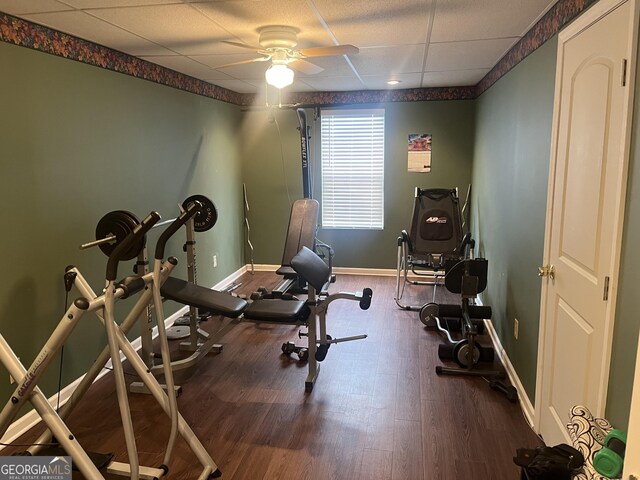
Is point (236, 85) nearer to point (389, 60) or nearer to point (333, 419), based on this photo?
point (389, 60)

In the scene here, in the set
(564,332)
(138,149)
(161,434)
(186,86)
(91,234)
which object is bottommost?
(161,434)

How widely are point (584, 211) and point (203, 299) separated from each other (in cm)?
213

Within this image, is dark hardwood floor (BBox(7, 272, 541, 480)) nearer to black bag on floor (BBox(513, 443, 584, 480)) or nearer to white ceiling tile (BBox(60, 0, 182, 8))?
black bag on floor (BBox(513, 443, 584, 480))

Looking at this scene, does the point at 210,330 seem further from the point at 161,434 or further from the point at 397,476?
the point at 397,476

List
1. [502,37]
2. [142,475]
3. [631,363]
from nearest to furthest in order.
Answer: [631,363]
[142,475]
[502,37]

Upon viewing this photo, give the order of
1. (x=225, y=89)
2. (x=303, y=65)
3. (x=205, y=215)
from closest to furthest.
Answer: (x=303, y=65)
(x=205, y=215)
(x=225, y=89)

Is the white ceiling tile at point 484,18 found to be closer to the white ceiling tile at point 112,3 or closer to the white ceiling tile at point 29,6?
the white ceiling tile at point 112,3

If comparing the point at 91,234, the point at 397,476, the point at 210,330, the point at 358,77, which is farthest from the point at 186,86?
the point at 397,476

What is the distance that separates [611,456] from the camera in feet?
4.45

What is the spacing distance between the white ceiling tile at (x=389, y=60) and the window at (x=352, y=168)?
55.2 inches

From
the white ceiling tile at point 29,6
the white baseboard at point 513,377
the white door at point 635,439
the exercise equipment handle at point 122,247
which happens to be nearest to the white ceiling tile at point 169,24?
the white ceiling tile at point 29,6

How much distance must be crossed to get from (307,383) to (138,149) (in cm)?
222

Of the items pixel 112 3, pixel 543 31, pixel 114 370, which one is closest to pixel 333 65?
pixel 543 31

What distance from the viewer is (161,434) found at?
2531mm
